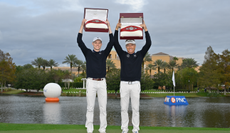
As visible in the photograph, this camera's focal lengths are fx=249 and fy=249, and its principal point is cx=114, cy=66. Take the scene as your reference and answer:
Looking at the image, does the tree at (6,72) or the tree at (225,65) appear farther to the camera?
the tree at (6,72)

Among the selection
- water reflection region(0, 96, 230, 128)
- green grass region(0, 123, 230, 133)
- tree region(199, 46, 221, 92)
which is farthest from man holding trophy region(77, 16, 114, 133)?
tree region(199, 46, 221, 92)

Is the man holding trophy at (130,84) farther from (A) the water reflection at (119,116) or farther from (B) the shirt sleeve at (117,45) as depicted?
(A) the water reflection at (119,116)

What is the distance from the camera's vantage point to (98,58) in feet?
27.3

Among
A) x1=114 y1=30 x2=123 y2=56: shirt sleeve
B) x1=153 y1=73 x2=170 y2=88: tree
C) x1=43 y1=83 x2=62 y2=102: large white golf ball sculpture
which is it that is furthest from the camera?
x1=153 y1=73 x2=170 y2=88: tree

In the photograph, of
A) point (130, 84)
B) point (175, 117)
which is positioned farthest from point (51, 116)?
point (130, 84)

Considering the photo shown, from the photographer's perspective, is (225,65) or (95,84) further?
(225,65)

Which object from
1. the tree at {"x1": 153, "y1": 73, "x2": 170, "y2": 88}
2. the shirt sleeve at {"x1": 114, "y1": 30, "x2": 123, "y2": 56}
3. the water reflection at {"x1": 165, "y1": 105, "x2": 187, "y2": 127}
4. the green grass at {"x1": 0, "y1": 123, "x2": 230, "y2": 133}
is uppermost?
the shirt sleeve at {"x1": 114, "y1": 30, "x2": 123, "y2": 56}

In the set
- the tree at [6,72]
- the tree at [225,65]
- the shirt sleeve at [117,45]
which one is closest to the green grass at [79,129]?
the shirt sleeve at [117,45]

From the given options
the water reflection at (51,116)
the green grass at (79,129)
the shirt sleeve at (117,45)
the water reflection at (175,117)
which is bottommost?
the water reflection at (175,117)

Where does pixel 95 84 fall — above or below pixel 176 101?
above

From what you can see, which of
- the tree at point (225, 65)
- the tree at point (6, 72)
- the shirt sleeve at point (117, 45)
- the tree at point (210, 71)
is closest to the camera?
the shirt sleeve at point (117, 45)

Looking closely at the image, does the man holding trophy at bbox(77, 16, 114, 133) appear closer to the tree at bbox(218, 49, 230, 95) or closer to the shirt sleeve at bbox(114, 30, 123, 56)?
the shirt sleeve at bbox(114, 30, 123, 56)

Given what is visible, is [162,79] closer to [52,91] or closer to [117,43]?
[52,91]

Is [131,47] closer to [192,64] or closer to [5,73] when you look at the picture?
[5,73]
